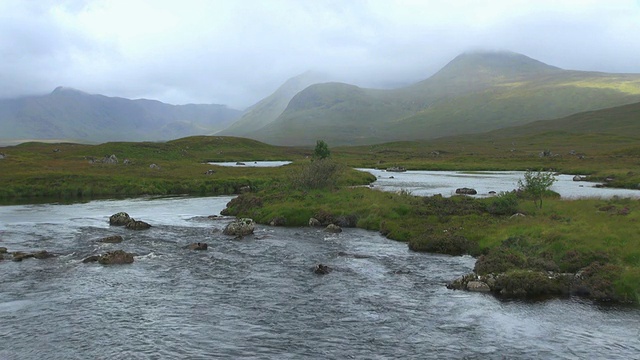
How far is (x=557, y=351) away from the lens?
2161 centimetres

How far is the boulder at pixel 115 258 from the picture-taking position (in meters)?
37.3

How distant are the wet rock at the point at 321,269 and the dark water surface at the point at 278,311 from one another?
0.53 meters

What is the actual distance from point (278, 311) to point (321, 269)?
818cm

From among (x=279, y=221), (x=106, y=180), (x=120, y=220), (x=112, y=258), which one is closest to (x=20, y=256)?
(x=112, y=258)

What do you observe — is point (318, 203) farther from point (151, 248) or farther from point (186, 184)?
point (186, 184)

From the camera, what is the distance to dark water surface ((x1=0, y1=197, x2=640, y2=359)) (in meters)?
22.0

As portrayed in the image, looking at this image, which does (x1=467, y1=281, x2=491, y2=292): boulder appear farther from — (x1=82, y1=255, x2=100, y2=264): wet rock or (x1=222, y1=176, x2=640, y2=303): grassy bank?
(x1=82, y1=255, x2=100, y2=264): wet rock

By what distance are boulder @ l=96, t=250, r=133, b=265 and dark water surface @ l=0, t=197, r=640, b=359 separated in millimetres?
1006

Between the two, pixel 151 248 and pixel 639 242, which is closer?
pixel 639 242

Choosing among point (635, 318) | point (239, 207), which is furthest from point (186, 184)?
point (635, 318)

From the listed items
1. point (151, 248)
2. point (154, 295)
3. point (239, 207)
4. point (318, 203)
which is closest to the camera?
point (154, 295)

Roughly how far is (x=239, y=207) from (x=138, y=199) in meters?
27.7

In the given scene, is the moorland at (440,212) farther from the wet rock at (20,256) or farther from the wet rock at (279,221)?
the wet rock at (20,256)

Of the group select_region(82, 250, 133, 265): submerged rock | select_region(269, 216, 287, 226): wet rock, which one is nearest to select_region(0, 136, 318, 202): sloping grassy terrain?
select_region(269, 216, 287, 226): wet rock
